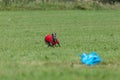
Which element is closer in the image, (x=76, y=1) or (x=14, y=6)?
(x=14, y=6)

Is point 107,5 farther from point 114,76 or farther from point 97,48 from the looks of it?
point 114,76

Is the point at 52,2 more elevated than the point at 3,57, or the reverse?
the point at 3,57

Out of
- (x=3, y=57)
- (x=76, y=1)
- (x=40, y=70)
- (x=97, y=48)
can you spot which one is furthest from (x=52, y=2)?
(x=40, y=70)

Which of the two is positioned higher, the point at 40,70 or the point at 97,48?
the point at 40,70

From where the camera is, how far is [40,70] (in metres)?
10.9

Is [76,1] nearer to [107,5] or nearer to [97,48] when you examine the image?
[107,5]

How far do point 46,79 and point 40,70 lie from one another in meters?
1.30

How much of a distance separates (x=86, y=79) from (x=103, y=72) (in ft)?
3.77

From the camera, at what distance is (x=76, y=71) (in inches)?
420

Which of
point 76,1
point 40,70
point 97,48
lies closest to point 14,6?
point 76,1

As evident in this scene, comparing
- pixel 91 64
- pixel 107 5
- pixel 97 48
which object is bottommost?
pixel 107 5

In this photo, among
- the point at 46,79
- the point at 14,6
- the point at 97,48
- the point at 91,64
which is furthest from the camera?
the point at 14,6

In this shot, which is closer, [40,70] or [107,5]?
[40,70]

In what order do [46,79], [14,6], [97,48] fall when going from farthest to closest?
[14,6] < [97,48] < [46,79]
